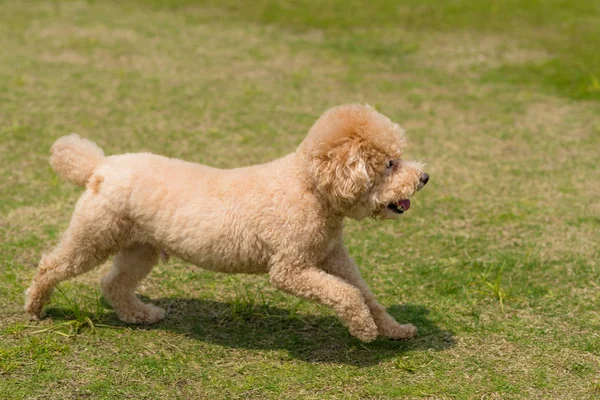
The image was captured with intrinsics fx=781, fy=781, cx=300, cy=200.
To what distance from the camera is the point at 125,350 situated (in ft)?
11.8

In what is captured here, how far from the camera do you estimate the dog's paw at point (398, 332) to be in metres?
→ 3.66

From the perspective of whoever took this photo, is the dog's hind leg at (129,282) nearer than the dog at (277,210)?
No

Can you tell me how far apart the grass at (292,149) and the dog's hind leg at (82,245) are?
0.68ft

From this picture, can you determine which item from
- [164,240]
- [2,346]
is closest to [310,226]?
Answer: [164,240]

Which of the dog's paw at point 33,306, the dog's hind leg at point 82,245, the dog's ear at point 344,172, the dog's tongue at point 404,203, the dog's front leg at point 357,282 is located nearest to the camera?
the dog's ear at point 344,172

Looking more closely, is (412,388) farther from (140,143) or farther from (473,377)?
(140,143)

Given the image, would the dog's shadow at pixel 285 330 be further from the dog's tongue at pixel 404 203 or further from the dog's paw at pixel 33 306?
the dog's tongue at pixel 404 203

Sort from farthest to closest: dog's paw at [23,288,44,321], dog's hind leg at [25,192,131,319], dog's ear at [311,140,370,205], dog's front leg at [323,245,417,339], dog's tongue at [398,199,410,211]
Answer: dog's paw at [23,288,44,321], dog's front leg at [323,245,417,339], dog's hind leg at [25,192,131,319], dog's tongue at [398,199,410,211], dog's ear at [311,140,370,205]

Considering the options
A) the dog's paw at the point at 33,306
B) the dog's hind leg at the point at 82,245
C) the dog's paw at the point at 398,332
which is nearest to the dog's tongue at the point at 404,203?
the dog's paw at the point at 398,332

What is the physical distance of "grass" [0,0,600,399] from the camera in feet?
11.3

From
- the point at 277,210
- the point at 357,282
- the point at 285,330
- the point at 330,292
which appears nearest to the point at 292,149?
the point at 285,330

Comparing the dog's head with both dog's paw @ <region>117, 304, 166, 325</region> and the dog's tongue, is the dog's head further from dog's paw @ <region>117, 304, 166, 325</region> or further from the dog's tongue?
dog's paw @ <region>117, 304, 166, 325</region>

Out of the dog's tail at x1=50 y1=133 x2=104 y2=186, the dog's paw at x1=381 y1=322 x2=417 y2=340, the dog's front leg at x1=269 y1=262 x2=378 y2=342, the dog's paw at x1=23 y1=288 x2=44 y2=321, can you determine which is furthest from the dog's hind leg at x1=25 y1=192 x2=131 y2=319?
the dog's paw at x1=381 y1=322 x2=417 y2=340

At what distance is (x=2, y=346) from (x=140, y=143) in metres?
2.91
